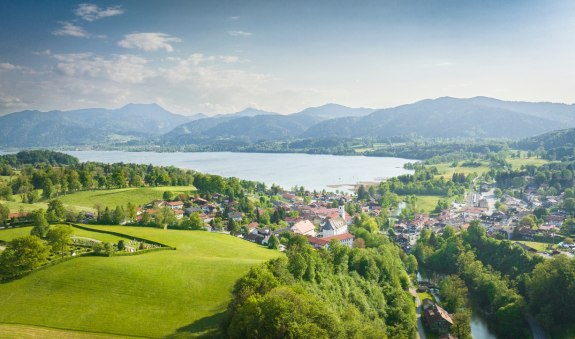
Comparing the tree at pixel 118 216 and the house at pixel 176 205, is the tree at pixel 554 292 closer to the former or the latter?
the tree at pixel 118 216

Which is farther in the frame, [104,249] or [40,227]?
[40,227]

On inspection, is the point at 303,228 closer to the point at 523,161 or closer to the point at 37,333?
the point at 37,333

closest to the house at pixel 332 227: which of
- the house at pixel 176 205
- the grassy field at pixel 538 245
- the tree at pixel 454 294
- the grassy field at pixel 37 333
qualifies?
the tree at pixel 454 294

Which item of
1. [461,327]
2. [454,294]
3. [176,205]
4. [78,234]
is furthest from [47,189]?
[461,327]


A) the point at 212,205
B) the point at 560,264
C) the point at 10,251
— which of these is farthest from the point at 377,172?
the point at 10,251

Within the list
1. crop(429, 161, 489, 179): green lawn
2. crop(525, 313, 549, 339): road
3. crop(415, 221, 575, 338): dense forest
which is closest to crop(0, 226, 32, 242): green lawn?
crop(415, 221, 575, 338): dense forest

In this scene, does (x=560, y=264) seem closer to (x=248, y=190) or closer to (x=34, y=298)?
(x=34, y=298)
